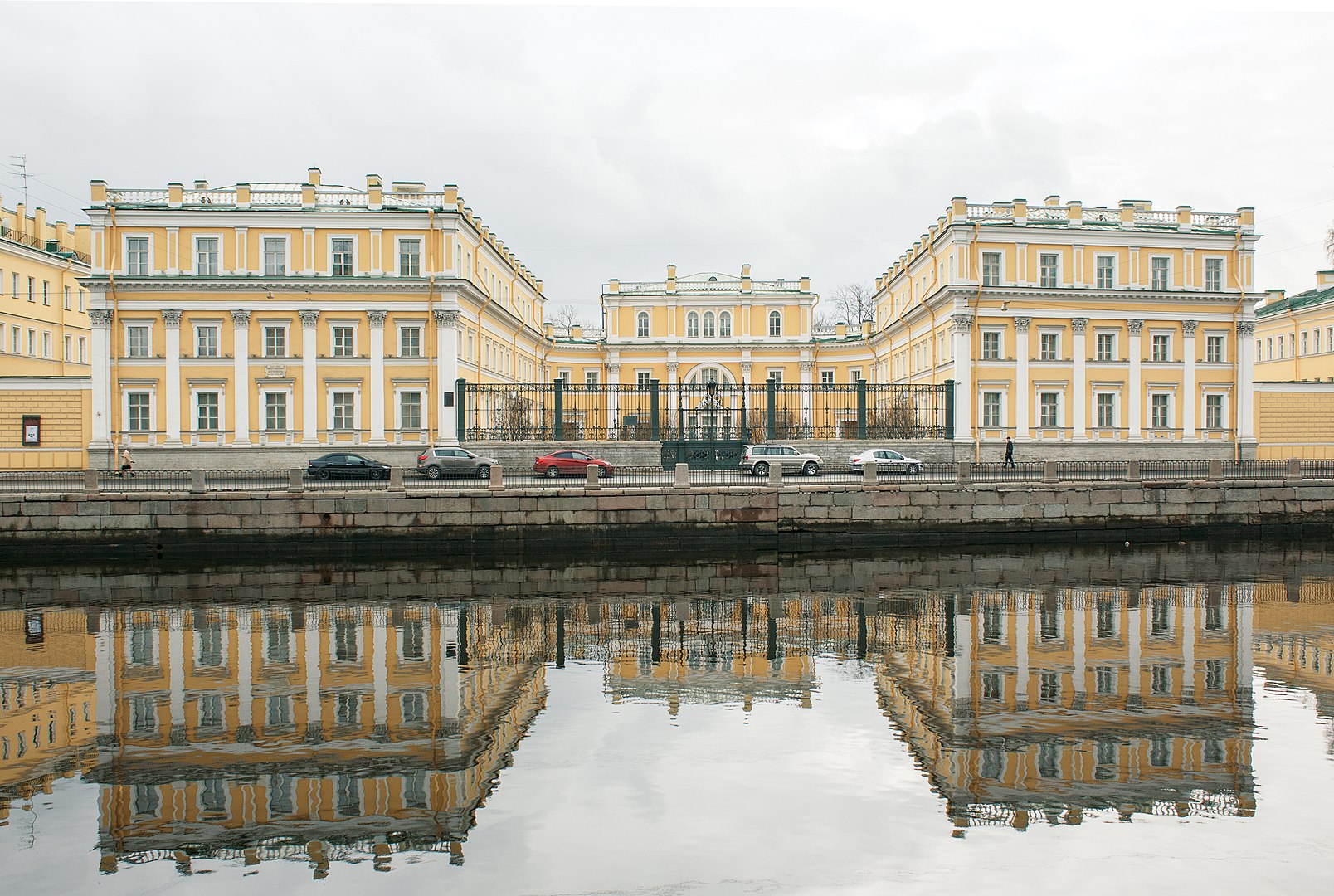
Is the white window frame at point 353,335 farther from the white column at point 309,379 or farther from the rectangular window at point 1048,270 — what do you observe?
the rectangular window at point 1048,270

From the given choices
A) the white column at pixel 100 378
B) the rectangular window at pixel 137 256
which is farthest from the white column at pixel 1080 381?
the white column at pixel 100 378

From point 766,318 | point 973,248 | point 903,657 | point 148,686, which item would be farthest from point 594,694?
point 766,318

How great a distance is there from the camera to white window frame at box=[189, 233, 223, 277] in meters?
39.0

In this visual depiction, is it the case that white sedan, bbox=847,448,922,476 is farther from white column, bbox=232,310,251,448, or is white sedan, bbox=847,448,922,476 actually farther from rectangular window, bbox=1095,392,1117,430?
white column, bbox=232,310,251,448

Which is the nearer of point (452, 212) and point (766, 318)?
point (452, 212)

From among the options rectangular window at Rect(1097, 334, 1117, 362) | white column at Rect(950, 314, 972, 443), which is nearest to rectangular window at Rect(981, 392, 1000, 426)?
white column at Rect(950, 314, 972, 443)

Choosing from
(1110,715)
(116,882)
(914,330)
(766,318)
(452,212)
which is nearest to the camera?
(116,882)

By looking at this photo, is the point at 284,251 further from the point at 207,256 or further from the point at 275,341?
the point at 275,341

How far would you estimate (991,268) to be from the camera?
4384 centimetres

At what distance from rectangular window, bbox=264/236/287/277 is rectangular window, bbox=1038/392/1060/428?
3231cm

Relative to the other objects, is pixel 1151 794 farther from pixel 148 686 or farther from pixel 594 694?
pixel 148 686

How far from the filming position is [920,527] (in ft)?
81.7

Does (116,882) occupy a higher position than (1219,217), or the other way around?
(1219,217)

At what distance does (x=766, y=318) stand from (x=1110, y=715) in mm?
58378
